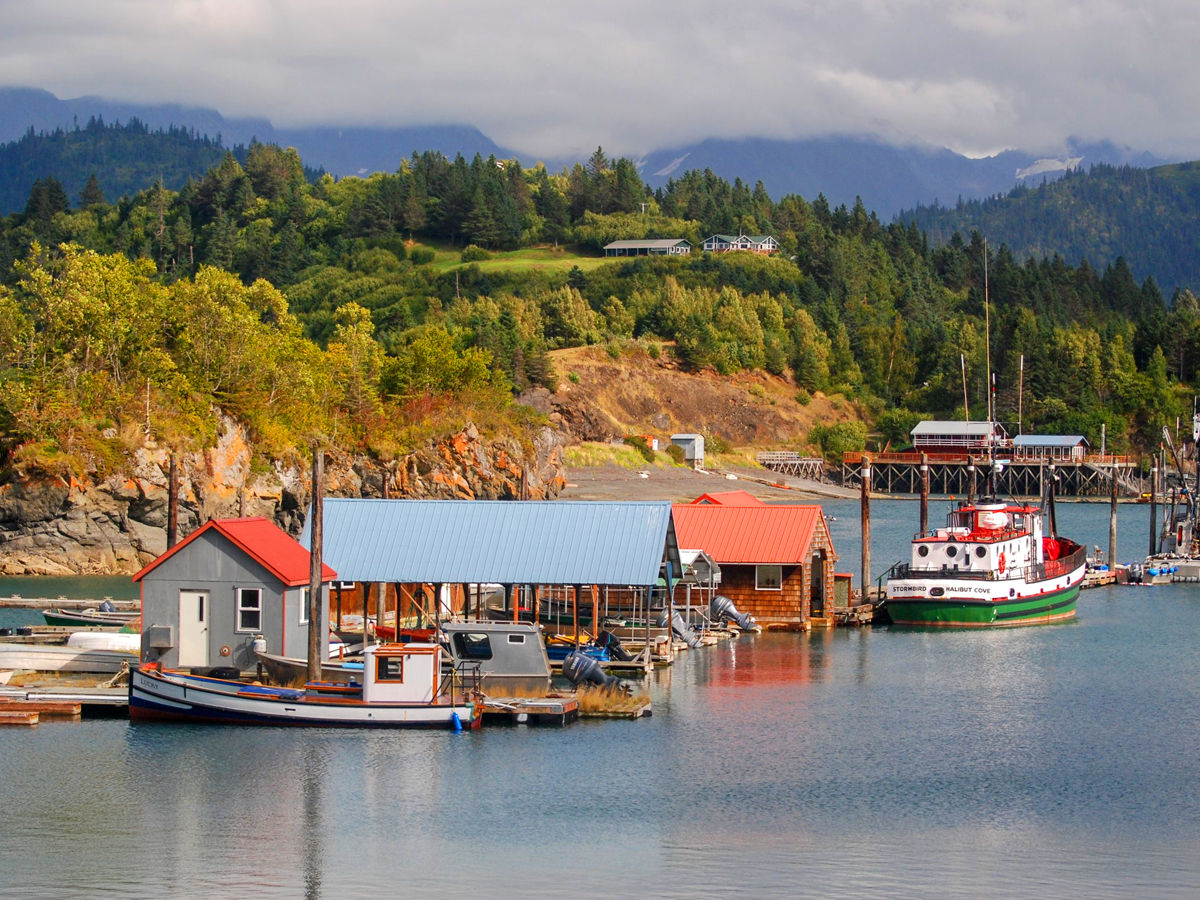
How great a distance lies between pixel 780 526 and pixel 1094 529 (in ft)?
223

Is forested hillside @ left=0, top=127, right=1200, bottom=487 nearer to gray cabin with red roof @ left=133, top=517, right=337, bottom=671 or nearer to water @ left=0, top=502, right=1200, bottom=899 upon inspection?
gray cabin with red roof @ left=133, top=517, right=337, bottom=671

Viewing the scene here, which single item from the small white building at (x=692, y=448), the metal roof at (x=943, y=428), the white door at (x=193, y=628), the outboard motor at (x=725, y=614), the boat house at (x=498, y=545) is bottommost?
the outboard motor at (x=725, y=614)

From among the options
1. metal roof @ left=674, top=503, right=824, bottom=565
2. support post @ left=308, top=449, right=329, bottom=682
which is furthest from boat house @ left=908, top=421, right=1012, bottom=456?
support post @ left=308, top=449, right=329, bottom=682

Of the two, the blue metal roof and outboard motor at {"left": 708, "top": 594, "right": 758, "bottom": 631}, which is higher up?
the blue metal roof

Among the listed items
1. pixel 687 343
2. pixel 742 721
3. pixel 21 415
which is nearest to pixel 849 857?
pixel 742 721

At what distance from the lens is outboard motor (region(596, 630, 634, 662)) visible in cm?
4659

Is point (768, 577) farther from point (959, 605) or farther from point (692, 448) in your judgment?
point (692, 448)

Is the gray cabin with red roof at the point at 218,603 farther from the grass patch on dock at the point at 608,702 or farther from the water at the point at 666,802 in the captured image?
the grass patch on dock at the point at 608,702

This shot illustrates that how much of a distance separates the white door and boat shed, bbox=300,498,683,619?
578cm

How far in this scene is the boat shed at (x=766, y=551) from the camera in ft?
184

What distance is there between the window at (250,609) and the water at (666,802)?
3863 millimetres

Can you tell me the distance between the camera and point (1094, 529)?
118 meters

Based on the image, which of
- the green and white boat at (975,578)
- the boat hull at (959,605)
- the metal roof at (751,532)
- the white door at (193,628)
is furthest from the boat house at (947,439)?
the white door at (193,628)

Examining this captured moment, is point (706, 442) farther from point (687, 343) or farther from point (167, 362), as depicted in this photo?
point (167, 362)
